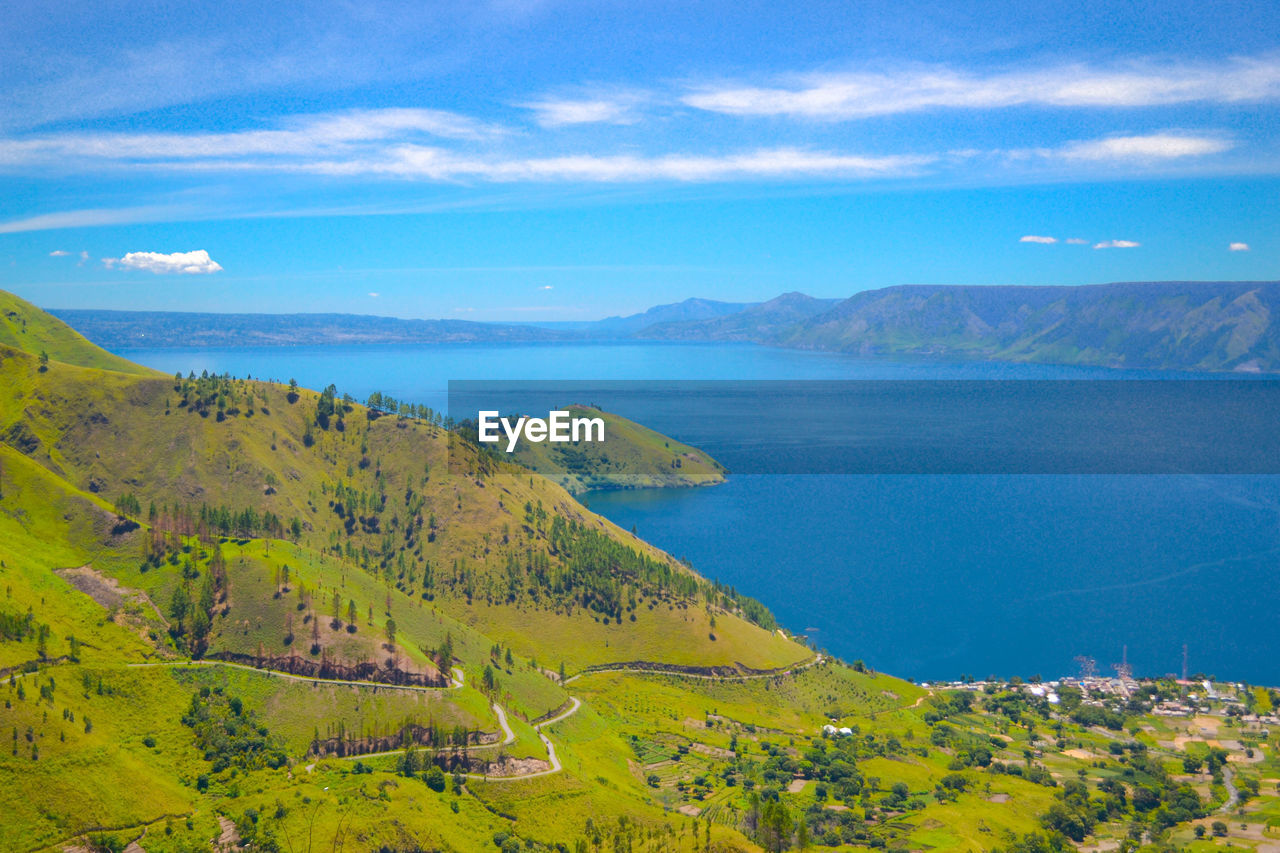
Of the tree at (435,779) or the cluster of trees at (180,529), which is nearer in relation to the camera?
the tree at (435,779)

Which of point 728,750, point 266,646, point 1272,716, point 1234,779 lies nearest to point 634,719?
point 728,750

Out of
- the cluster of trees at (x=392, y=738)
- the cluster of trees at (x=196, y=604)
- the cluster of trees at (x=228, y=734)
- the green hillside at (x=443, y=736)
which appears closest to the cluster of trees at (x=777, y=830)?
the green hillside at (x=443, y=736)

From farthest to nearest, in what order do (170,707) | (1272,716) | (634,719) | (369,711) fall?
(1272,716), (634,719), (369,711), (170,707)

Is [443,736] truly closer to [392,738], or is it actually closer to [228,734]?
[392,738]

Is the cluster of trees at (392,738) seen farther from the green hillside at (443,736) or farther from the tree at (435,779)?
the tree at (435,779)

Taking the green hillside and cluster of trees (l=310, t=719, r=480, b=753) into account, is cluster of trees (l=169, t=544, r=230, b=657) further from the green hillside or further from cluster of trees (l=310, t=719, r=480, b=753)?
cluster of trees (l=310, t=719, r=480, b=753)

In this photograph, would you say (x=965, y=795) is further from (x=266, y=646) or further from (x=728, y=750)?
(x=266, y=646)
